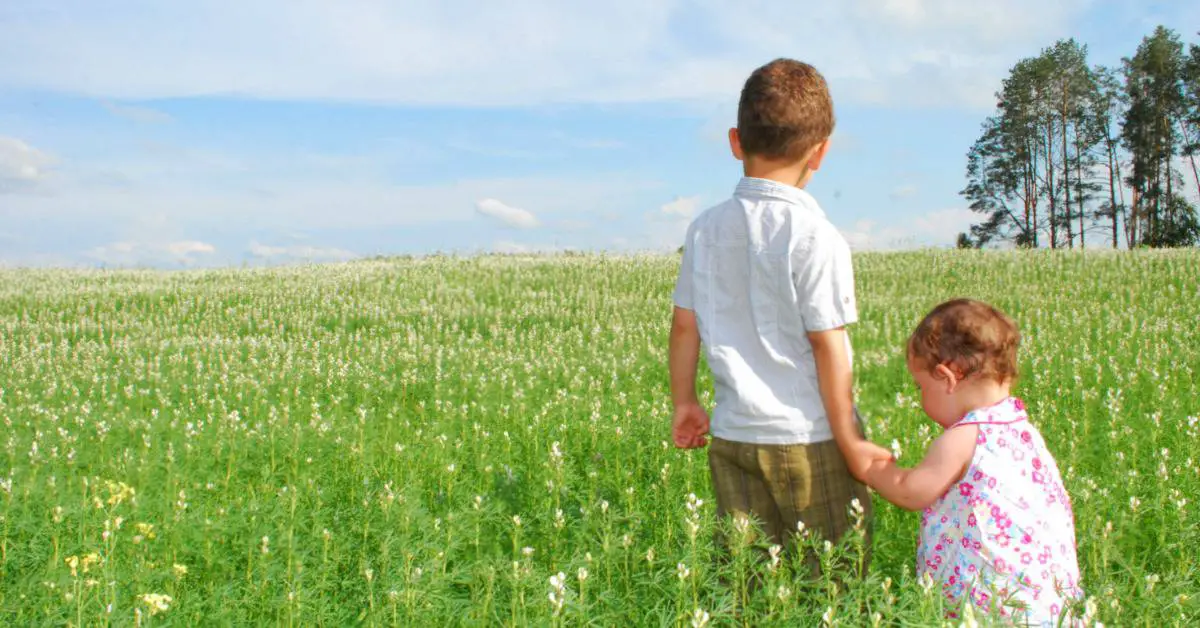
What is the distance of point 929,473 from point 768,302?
109cm

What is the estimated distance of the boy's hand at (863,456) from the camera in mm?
4219

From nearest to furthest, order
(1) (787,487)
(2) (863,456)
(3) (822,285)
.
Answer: (3) (822,285) < (2) (863,456) < (1) (787,487)

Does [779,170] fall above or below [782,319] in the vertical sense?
above

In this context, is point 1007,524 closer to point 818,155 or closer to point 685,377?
point 685,377

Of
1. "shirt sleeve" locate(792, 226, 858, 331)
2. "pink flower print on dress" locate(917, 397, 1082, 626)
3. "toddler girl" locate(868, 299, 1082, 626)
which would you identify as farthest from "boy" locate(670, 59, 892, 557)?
"pink flower print on dress" locate(917, 397, 1082, 626)

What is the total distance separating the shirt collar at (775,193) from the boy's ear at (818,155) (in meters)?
0.16

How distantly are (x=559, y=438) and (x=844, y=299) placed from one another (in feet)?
16.4

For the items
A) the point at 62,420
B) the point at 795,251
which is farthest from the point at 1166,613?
the point at 62,420

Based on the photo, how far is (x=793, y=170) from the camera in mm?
4352

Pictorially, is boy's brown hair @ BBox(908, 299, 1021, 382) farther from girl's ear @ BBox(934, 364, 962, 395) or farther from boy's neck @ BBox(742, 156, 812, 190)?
boy's neck @ BBox(742, 156, 812, 190)

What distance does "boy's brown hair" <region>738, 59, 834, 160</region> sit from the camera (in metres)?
4.21

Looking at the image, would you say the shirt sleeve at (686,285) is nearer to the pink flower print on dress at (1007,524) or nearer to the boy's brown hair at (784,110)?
the boy's brown hair at (784,110)

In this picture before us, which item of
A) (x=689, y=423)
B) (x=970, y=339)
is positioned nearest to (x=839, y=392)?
(x=970, y=339)

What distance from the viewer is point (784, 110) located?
4203mm
